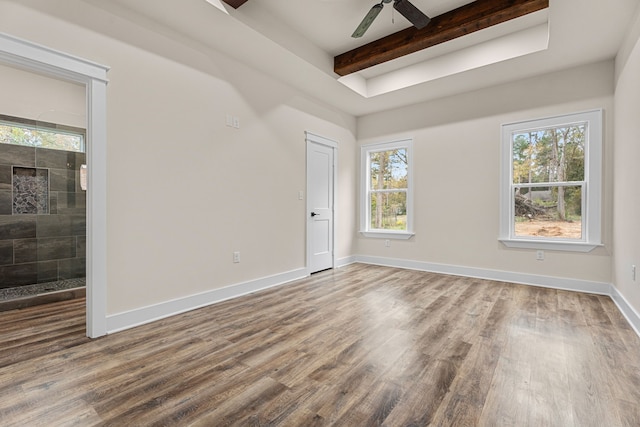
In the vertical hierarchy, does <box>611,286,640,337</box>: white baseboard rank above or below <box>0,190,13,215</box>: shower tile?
below

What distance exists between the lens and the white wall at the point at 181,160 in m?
2.54

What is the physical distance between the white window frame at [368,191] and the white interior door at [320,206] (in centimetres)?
83

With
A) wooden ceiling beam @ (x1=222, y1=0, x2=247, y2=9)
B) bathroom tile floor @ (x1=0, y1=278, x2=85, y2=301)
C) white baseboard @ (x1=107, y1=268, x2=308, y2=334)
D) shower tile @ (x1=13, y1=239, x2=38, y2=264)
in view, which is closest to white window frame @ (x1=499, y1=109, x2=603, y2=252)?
white baseboard @ (x1=107, y1=268, x2=308, y2=334)

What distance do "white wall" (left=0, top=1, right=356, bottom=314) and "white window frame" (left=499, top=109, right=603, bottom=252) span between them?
9.80 feet

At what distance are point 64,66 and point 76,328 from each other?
2.14 meters

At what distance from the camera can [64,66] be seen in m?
2.29

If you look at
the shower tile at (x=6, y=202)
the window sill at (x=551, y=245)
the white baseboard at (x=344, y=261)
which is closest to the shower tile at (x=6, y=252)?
the shower tile at (x=6, y=202)

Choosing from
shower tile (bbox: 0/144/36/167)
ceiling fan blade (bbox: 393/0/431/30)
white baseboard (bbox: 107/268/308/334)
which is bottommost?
white baseboard (bbox: 107/268/308/334)

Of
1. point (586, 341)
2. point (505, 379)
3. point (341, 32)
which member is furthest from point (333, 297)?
point (341, 32)

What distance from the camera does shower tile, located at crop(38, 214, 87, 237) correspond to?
12.9 feet

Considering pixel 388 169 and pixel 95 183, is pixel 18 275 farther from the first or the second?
pixel 388 169

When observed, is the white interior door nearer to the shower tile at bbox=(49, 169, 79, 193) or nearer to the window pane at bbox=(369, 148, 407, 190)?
the window pane at bbox=(369, 148, 407, 190)

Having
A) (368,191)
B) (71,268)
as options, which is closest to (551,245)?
(368,191)

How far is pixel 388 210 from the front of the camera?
5.45 metres
